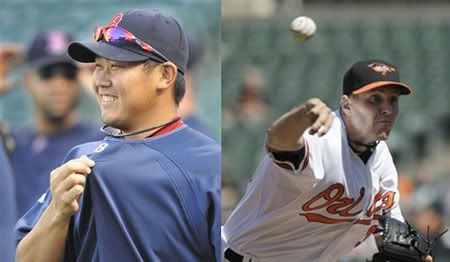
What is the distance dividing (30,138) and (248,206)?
236cm

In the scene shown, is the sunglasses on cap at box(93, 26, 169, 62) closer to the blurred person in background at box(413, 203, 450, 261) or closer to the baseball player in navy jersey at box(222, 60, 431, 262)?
the baseball player in navy jersey at box(222, 60, 431, 262)

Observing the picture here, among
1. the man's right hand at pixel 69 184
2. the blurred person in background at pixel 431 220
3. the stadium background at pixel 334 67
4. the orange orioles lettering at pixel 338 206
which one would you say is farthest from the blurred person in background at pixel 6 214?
the stadium background at pixel 334 67

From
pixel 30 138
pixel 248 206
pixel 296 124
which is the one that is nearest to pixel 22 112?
pixel 30 138

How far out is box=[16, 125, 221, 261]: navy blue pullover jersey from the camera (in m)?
1.77

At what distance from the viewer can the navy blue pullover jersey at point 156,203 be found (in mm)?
1773

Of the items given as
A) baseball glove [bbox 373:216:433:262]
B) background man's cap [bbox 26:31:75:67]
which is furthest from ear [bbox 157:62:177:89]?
background man's cap [bbox 26:31:75:67]

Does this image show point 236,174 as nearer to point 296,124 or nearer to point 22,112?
point 22,112

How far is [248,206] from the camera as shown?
3197mm

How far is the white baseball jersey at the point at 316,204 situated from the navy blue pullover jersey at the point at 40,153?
139 cm

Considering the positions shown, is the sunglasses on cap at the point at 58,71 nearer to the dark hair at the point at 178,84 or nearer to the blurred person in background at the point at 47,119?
the blurred person in background at the point at 47,119

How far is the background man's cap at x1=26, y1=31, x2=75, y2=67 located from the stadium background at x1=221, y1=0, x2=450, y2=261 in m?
5.02

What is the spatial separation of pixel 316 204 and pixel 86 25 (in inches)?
130

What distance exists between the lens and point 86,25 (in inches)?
237

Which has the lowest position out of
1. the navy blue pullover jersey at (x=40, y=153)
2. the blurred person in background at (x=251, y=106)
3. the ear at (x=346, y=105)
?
the blurred person in background at (x=251, y=106)
